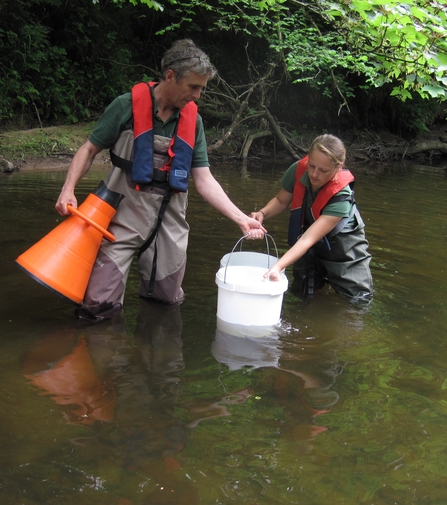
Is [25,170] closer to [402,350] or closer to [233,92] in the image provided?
[233,92]

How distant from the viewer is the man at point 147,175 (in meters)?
3.53

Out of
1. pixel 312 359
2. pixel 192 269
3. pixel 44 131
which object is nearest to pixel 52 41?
pixel 44 131

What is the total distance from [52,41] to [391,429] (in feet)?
42.7

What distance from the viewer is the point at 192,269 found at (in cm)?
511

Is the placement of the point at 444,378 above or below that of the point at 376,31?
below

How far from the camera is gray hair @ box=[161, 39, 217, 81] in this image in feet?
10.8

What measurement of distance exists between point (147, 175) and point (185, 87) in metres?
0.57

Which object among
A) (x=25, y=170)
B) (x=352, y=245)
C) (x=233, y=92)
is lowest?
(x=25, y=170)

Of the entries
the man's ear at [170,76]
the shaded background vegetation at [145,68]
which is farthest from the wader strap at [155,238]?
the shaded background vegetation at [145,68]

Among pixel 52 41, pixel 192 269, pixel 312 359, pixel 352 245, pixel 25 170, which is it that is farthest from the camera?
pixel 52 41

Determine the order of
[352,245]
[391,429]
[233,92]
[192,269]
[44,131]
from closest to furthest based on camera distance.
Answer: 1. [391,429]
2. [352,245]
3. [192,269]
4. [44,131]
5. [233,92]

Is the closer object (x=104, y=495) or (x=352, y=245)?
(x=104, y=495)

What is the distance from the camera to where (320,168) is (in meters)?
3.89

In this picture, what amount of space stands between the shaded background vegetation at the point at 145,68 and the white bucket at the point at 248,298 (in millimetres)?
7302
